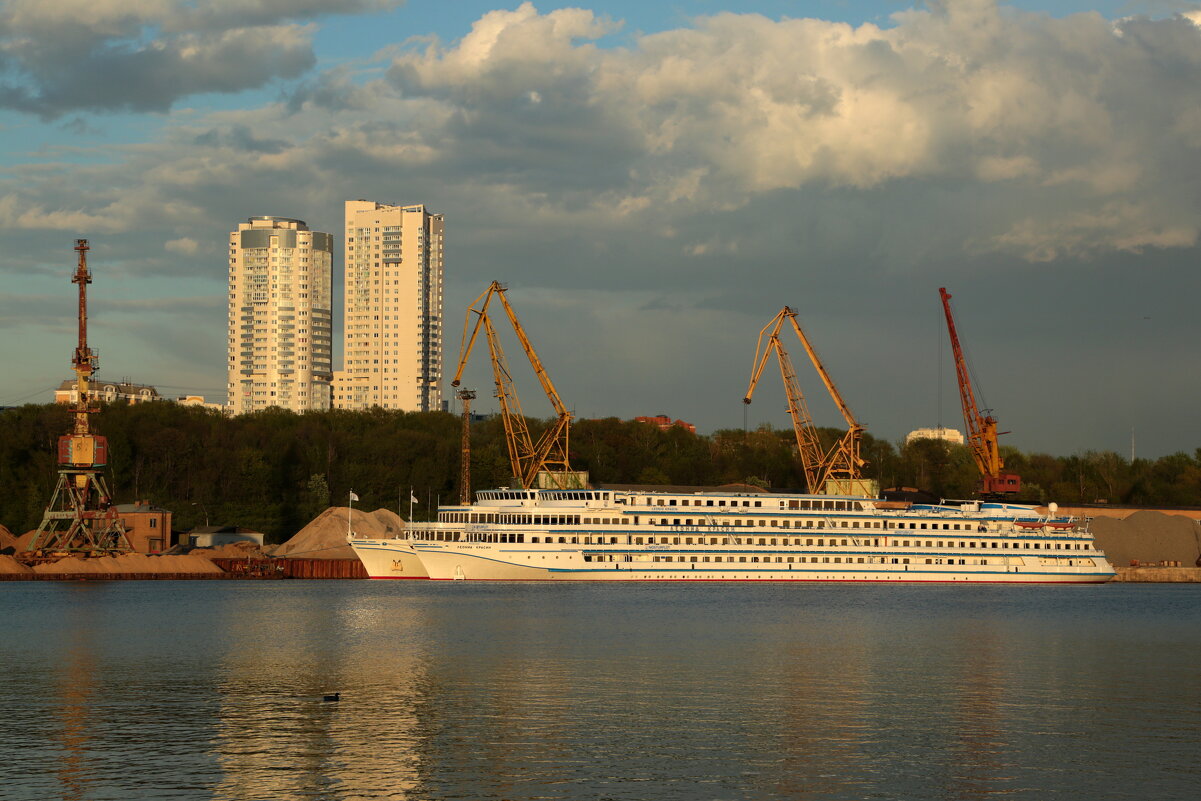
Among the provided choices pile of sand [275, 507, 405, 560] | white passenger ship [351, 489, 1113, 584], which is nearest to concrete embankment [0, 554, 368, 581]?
pile of sand [275, 507, 405, 560]

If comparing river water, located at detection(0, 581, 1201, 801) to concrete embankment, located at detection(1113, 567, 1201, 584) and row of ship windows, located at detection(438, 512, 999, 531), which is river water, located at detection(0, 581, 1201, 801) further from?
concrete embankment, located at detection(1113, 567, 1201, 584)

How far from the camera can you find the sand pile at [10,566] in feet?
382

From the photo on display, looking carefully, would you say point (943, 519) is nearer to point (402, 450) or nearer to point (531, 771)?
point (402, 450)

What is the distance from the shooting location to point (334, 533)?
13238cm

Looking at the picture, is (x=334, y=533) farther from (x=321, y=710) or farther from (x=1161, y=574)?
(x=321, y=710)

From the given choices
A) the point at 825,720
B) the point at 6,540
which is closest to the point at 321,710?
the point at 825,720

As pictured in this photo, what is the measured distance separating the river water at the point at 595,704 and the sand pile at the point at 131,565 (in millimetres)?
39086

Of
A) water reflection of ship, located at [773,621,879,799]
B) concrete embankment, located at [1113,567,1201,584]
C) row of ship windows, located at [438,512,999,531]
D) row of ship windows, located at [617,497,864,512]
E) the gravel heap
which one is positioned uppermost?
row of ship windows, located at [617,497,864,512]

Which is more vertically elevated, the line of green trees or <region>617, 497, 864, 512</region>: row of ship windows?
the line of green trees

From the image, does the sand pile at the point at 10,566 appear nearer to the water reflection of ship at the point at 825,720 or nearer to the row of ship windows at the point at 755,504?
the row of ship windows at the point at 755,504

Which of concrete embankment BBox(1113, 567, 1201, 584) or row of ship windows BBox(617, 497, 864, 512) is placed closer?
row of ship windows BBox(617, 497, 864, 512)

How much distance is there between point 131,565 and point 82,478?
889 centimetres

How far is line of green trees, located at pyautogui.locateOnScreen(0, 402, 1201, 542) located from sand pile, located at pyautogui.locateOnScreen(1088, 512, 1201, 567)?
71.0 feet

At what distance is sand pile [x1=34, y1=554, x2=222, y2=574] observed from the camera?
386 ft
